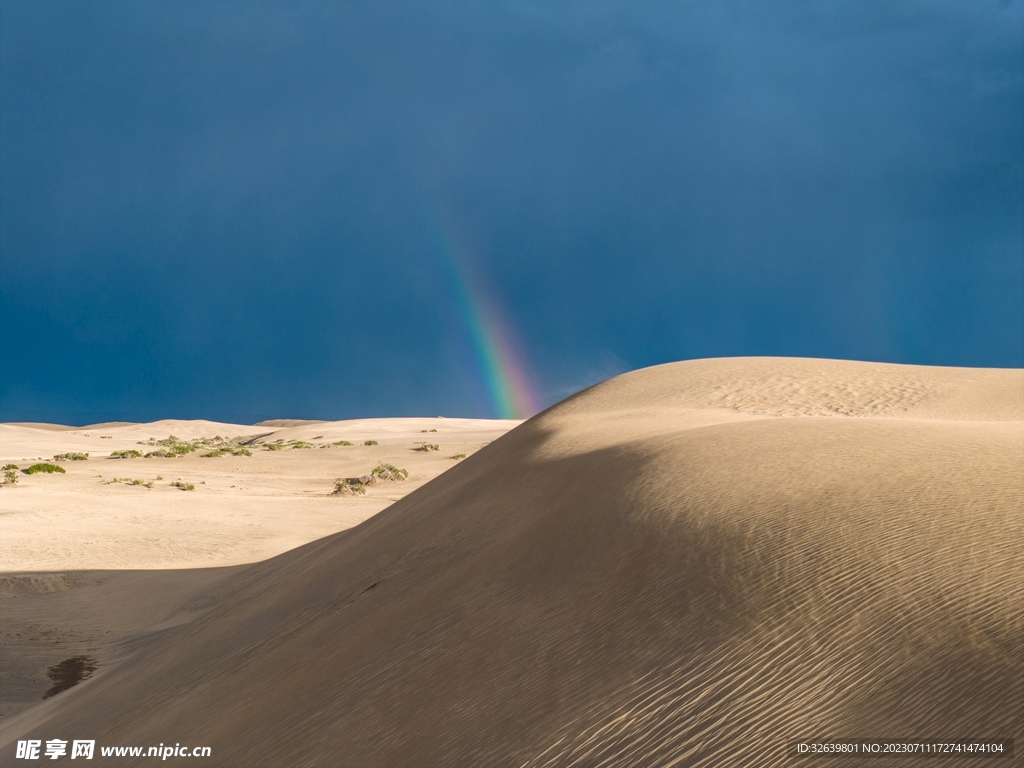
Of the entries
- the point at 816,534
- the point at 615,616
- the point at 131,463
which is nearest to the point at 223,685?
the point at 615,616

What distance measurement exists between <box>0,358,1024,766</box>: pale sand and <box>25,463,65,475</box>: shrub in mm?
22183

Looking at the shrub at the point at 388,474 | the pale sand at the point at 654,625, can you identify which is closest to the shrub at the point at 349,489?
the shrub at the point at 388,474

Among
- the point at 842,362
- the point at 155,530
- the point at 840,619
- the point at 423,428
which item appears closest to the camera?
the point at 840,619

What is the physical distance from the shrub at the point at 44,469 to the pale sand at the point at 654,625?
22.2 meters

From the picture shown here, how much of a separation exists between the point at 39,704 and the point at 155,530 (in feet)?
29.5

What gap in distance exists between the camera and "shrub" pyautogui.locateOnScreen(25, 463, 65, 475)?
25.4 meters

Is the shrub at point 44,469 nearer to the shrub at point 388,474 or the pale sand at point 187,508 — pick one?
the pale sand at point 187,508

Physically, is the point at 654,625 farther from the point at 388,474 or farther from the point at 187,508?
the point at 388,474

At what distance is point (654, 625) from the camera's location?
3.40 m

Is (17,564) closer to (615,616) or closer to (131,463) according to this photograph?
(615,616)

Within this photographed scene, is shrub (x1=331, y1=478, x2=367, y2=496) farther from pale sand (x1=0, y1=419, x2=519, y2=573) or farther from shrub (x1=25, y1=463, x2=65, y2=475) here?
shrub (x1=25, y1=463, x2=65, y2=475)

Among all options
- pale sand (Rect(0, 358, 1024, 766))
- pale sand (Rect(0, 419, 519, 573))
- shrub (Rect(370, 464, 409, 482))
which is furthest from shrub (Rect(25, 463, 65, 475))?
pale sand (Rect(0, 358, 1024, 766))

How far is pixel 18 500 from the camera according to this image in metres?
17.8

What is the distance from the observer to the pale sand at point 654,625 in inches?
111
